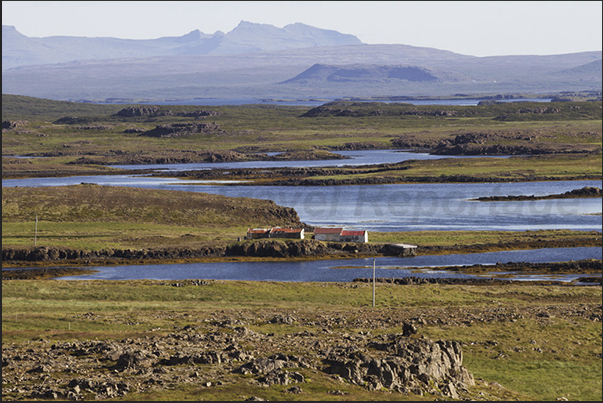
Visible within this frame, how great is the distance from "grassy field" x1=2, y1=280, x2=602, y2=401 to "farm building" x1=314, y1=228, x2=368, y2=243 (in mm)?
24609

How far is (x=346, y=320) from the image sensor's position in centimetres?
5141

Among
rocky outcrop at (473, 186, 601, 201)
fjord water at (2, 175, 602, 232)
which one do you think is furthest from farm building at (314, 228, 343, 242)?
rocky outcrop at (473, 186, 601, 201)

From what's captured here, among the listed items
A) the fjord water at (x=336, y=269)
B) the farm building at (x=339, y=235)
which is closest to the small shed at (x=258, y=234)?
the farm building at (x=339, y=235)

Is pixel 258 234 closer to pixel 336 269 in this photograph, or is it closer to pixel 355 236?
pixel 355 236

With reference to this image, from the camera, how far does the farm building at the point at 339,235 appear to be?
93500 millimetres

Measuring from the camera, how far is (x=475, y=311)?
180ft

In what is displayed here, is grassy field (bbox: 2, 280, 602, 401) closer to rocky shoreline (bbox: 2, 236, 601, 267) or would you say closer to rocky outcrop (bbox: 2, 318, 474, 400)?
rocky outcrop (bbox: 2, 318, 474, 400)

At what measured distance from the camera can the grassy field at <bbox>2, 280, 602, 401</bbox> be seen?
124ft

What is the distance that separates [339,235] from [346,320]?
43.6 metres

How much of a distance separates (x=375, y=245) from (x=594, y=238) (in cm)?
2739

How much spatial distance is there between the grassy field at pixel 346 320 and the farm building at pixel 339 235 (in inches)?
969

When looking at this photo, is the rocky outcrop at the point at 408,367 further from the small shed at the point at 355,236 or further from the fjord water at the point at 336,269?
the small shed at the point at 355,236

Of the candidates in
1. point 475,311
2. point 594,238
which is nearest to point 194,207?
point 594,238

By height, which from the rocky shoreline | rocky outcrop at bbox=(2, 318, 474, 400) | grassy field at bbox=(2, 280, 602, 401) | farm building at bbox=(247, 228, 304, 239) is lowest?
the rocky shoreline
